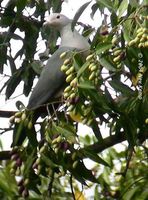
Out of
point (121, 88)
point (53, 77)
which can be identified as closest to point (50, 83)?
point (53, 77)

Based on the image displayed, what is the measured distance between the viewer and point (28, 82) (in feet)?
6.53

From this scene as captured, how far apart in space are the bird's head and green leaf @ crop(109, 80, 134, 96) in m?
0.62

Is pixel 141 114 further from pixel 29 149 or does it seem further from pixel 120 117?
pixel 29 149

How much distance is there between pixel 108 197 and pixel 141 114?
0.41 meters

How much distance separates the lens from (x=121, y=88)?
1320 millimetres

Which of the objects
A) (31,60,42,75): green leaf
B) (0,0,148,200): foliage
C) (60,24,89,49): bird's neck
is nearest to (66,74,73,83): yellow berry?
(0,0,148,200): foliage

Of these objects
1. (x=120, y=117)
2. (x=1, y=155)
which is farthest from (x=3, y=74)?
(x=120, y=117)

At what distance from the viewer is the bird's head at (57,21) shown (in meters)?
1.90

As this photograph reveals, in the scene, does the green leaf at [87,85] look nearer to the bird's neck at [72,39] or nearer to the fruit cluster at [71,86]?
the fruit cluster at [71,86]

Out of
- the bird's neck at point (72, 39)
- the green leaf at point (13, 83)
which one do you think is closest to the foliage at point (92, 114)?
the bird's neck at point (72, 39)

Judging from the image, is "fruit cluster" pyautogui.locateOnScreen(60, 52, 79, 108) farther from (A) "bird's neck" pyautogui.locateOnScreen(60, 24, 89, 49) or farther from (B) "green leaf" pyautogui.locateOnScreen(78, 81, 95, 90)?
(A) "bird's neck" pyautogui.locateOnScreen(60, 24, 89, 49)

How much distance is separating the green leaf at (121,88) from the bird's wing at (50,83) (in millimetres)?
446

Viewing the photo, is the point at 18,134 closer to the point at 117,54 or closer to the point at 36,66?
the point at 117,54

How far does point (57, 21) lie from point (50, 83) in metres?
0.25
